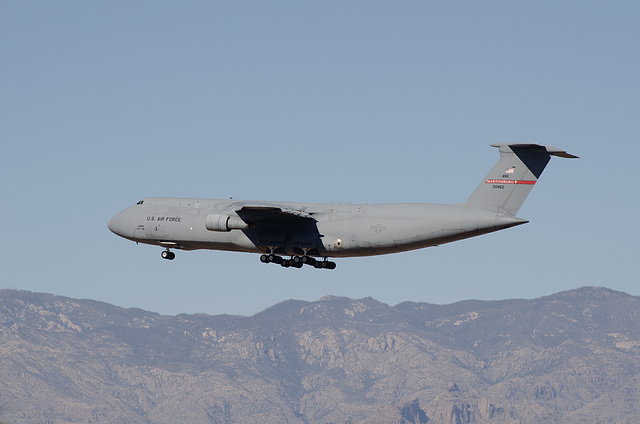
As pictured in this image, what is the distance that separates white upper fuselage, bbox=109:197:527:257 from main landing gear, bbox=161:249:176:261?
1.33ft

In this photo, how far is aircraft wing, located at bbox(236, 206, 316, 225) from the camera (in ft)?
148

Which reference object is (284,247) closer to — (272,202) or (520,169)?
(272,202)

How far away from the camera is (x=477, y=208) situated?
4353cm

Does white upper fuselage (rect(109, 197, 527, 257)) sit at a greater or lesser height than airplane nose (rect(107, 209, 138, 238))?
lesser

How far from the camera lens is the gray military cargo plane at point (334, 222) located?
1697 inches

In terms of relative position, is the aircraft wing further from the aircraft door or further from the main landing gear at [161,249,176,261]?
the main landing gear at [161,249,176,261]

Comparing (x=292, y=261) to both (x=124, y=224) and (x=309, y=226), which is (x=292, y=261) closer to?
(x=309, y=226)

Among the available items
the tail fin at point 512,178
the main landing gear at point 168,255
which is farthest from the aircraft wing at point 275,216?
the tail fin at point 512,178

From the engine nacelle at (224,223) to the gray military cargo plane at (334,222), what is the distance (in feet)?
0.13

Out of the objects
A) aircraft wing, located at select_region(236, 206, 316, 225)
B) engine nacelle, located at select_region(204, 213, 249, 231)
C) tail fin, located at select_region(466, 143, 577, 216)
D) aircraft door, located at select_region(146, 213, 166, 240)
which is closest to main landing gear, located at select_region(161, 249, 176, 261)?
aircraft door, located at select_region(146, 213, 166, 240)

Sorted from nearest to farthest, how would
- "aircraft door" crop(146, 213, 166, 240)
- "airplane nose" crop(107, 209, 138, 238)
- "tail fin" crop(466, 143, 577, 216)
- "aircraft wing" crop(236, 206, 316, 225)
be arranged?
"tail fin" crop(466, 143, 577, 216)
"aircraft wing" crop(236, 206, 316, 225)
"aircraft door" crop(146, 213, 166, 240)
"airplane nose" crop(107, 209, 138, 238)

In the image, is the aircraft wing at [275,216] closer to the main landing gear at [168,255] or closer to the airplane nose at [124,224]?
the main landing gear at [168,255]

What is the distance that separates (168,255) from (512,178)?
618 inches

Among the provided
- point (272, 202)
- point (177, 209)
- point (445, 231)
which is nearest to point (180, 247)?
point (177, 209)
